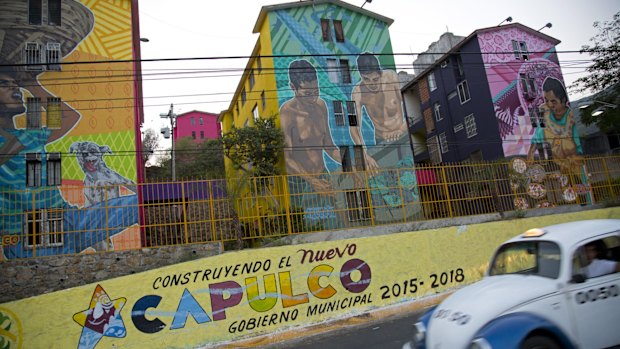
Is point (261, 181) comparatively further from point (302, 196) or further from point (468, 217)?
point (468, 217)

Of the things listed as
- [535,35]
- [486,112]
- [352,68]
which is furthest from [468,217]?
[535,35]

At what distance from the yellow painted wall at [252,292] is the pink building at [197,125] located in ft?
184

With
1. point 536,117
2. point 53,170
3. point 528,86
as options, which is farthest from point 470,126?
point 53,170

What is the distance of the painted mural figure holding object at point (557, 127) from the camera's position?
27.6 m

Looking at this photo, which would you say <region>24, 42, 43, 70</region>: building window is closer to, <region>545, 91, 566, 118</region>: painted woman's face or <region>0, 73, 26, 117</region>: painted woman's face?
<region>0, 73, 26, 117</region>: painted woman's face

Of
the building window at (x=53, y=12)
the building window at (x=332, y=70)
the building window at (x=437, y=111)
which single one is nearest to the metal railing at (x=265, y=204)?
the building window at (x=53, y=12)

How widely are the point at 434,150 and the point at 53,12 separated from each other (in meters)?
28.2

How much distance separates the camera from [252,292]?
30.9 ft

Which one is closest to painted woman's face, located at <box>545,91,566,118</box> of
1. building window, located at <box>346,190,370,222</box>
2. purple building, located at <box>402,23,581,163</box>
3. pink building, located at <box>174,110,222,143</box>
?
purple building, located at <box>402,23,581,163</box>

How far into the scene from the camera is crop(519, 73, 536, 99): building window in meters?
28.0

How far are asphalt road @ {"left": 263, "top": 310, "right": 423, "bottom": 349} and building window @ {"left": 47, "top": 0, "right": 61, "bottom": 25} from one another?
1849cm

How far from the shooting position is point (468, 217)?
531 inches

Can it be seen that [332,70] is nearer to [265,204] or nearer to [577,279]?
[265,204]

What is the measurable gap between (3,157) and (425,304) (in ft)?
58.2
